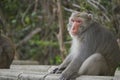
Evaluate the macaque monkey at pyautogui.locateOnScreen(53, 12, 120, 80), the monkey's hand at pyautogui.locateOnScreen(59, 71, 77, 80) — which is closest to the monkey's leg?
the macaque monkey at pyautogui.locateOnScreen(53, 12, 120, 80)

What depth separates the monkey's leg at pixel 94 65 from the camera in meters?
6.94

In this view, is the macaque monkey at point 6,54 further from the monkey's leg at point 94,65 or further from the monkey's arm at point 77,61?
the monkey's leg at point 94,65

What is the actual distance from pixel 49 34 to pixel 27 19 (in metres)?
0.99

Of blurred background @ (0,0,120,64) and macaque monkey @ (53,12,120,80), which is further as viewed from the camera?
blurred background @ (0,0,120,64)

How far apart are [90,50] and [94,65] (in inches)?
9.8

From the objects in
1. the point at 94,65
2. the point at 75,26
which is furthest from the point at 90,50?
the point at 75,26

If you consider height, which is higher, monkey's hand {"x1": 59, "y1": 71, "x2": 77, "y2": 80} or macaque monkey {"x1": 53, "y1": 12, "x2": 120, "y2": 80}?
macaque monkey {"x1": 53, "y1": 12, "x2": 120, "y2": 80}

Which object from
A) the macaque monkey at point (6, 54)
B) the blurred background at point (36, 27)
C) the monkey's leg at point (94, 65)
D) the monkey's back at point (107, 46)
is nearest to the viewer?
the monkey's leg at point (94, 65)

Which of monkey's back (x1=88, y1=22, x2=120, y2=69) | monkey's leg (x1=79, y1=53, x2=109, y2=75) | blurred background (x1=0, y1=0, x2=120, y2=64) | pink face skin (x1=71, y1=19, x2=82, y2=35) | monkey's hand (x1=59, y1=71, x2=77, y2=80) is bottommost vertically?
blurred background (x1=0, y1=0, x2=120, y2=64)

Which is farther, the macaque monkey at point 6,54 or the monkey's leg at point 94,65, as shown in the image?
the macaque monkey at point 6,54

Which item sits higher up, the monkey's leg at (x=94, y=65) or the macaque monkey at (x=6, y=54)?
the monkey's leg at (x=94, y=65)

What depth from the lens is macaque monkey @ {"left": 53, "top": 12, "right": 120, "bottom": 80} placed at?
698 cm

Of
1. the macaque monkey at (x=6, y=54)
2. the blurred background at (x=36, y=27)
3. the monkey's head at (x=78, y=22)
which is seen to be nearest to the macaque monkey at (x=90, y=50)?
the monkey's head at (x=78, y=22)

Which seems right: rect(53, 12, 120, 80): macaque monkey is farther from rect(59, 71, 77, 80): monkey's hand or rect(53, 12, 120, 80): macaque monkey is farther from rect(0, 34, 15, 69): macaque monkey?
rect(0, 34, 15, 69): macaque monkey
